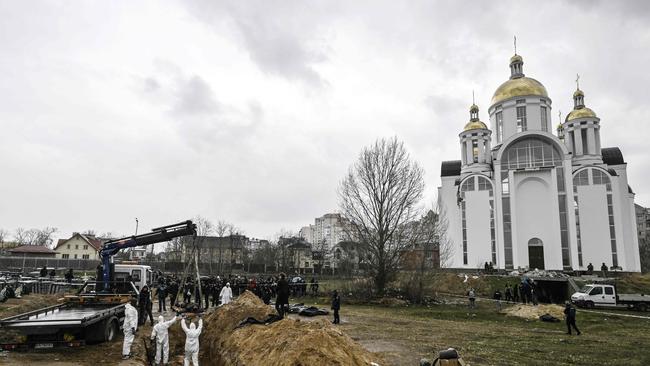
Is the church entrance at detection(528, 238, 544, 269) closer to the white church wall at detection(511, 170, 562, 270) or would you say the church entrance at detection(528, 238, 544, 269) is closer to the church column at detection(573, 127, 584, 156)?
the white church wall at detection(511, 170, 562, 270)

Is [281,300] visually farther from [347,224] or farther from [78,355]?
[347,224]

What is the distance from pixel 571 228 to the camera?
155ft

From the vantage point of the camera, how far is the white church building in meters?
47.1

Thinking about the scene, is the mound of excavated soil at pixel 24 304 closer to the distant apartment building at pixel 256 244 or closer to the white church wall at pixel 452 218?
the white church wall at pixel 452 218

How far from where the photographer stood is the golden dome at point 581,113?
173 feet

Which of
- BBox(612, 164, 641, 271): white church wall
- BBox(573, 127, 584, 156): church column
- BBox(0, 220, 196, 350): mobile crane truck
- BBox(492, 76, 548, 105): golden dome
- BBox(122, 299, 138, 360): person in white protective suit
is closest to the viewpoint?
BBox(0, 220, 196, 350): mobile crane truck

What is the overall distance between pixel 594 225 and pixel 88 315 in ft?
164

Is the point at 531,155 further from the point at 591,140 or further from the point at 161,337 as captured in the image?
the point at 161,337

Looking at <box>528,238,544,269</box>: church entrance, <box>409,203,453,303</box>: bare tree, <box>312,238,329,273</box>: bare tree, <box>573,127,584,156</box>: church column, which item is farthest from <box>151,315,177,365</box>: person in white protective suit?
<box>312,238,329,273</box>: bare tree

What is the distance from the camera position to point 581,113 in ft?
174

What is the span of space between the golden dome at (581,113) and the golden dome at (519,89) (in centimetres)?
393

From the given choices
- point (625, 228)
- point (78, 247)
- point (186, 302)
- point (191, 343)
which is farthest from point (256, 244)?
point (191, 343)

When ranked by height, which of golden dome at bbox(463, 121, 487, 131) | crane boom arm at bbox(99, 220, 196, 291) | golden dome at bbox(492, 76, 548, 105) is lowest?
crane boom arm at bbox(99, 220, 196, 291)

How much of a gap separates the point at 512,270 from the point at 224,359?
41.0 metres
